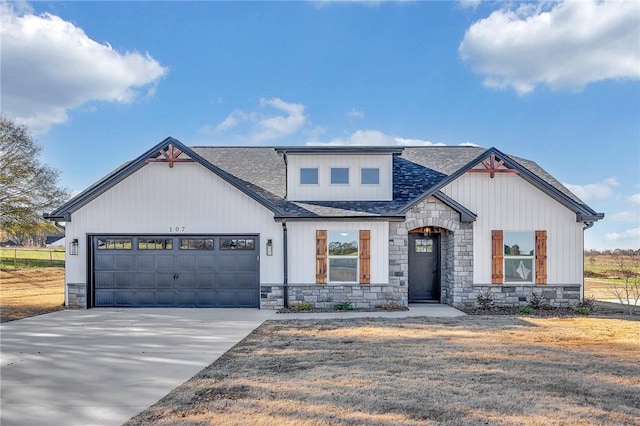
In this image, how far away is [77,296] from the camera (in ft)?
42.8

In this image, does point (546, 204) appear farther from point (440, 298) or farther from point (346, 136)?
point (346, 136)

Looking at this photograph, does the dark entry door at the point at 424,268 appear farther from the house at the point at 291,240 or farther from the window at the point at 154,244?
the window at the point at 154,244

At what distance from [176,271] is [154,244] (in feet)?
3.74

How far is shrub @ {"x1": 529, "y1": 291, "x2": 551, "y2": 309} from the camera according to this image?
1297cm

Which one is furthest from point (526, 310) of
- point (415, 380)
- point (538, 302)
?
point (415, 380)

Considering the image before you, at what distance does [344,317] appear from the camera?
11.5 meters

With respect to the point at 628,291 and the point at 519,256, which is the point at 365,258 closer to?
the point at 519,256

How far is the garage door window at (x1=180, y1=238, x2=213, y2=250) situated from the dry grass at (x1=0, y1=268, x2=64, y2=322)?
447cm

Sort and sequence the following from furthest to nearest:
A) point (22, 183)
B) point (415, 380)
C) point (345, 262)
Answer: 1. point (22, 183)
2. point (345, 262)
3. point (415, 380)

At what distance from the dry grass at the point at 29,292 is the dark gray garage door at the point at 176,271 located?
2.05m

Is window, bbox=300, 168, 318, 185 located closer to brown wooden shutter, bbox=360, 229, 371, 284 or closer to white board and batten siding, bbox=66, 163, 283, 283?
white board and batten siding, bbox=66, 163, 283, 283

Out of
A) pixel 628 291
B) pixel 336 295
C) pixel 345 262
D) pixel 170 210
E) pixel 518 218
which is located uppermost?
pixel 170 210

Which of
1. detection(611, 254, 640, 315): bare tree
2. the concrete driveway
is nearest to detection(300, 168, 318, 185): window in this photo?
the concrete driveway

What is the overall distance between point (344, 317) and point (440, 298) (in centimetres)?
428
